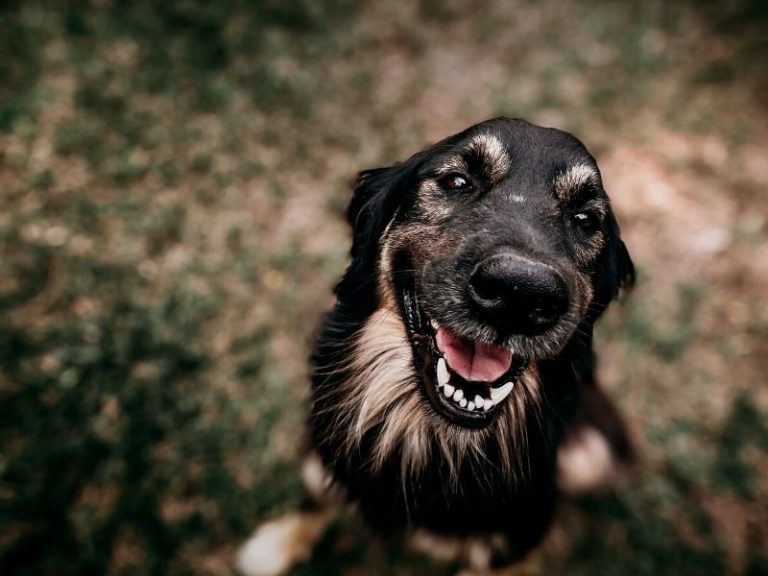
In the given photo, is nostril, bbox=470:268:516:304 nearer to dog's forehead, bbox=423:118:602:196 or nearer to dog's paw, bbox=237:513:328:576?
dog's forehead, bbox=423:118:602:196

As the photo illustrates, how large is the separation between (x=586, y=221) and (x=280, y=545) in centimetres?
249

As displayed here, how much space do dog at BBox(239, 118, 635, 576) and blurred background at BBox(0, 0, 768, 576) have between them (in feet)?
3.05

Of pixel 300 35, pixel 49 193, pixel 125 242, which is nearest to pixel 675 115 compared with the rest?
pixel 300 35

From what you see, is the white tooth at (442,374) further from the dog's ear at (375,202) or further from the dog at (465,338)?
the dog's ear at (375,202)

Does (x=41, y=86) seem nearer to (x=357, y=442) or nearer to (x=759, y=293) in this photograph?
(x=357, y=442)

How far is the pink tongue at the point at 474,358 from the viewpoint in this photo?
2008mm

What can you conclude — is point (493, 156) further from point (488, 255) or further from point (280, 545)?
point (280, 545)

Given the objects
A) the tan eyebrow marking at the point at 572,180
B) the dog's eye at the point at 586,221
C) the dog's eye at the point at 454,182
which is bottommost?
the dog's eye at the point at 586,221

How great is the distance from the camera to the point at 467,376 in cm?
200

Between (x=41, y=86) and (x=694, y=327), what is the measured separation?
566cm

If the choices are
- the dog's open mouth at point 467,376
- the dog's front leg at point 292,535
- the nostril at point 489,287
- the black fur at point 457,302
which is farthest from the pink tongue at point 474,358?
the dog's front leg at point 292,535

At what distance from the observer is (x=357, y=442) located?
94.5 inches

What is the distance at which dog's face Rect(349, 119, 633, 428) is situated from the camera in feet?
5.83

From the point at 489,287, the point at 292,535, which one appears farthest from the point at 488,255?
the point at 292,535
